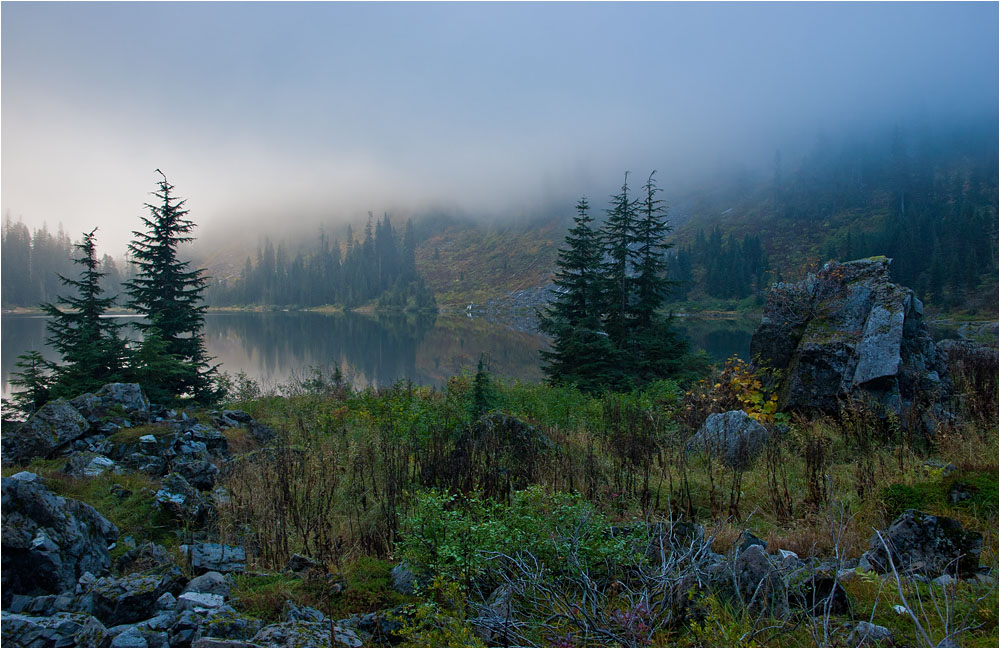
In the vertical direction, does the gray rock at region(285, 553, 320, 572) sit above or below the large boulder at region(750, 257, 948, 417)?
below

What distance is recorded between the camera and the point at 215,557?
4.47 m

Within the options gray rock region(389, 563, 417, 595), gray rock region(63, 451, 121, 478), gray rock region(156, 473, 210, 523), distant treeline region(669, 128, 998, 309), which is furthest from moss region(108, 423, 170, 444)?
distant treeline region(669, 128, 998, 309)

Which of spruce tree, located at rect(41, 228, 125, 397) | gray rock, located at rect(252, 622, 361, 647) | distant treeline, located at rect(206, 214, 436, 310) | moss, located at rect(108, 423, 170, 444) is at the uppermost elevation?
distant treeline, located at rect(206, 214, 436, 310)

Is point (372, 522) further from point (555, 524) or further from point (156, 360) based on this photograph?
point (156, 360)

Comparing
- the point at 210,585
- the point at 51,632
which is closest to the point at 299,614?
the point at 210,585

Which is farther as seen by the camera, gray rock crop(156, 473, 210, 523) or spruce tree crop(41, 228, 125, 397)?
spruce tree crop(41, 228, 125, 397)

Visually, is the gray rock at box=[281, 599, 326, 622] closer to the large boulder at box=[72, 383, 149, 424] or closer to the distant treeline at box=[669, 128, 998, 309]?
the large boulder at box=[72, 383, 149, 424]

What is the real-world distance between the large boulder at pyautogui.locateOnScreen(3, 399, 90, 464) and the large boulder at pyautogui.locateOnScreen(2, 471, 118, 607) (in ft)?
13.3

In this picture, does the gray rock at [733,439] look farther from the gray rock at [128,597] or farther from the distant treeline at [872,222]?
the distant treeline at [872,222]

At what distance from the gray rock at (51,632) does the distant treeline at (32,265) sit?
241ft

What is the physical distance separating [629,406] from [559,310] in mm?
7926

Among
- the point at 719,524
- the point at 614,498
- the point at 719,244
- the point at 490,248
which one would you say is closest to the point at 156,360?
the point at 614,498

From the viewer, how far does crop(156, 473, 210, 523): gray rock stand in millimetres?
5430

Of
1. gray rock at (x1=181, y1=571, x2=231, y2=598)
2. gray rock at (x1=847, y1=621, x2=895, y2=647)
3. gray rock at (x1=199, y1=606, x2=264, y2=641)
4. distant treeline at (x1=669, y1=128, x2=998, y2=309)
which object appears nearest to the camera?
gray rock at (x1=847, y1=621, x2=895, y2=647)
